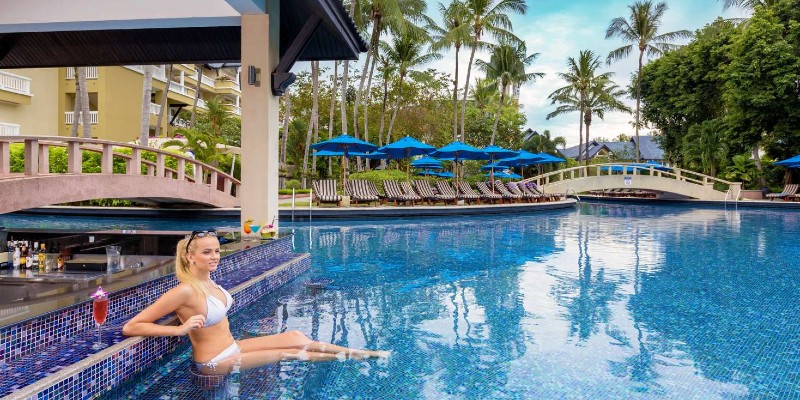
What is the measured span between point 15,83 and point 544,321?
22.7 meters

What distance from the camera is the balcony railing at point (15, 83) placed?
19.2 meters

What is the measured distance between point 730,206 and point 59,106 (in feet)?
111

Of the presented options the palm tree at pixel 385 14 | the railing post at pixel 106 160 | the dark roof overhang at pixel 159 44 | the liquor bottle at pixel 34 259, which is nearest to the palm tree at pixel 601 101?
the palm tree at pixel 385 14

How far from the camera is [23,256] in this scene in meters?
5.55

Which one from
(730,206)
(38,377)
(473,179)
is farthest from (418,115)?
(38,377)

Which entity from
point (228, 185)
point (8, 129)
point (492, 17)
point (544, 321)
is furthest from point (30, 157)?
point (492, 17)

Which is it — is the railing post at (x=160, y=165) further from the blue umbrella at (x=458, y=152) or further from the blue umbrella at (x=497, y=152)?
the blue umbrella at (x=497, y=152)

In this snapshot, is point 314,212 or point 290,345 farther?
point 314,212

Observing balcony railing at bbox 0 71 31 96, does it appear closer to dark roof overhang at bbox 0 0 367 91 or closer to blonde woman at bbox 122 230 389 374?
dark roof overhang at bbox 0 0 367 91

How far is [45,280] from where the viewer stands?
4.51 metres

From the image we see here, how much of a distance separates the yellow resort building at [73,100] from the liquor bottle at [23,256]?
14529mm

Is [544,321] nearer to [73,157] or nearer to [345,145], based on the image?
[73,157]

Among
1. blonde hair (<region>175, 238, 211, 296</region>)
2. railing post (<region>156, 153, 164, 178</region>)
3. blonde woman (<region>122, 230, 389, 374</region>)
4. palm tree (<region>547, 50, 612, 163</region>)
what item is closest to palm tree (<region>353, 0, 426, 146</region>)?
railing post (<region>156, 153, 164, 178</region>)

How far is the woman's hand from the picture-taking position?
302 centimetres
